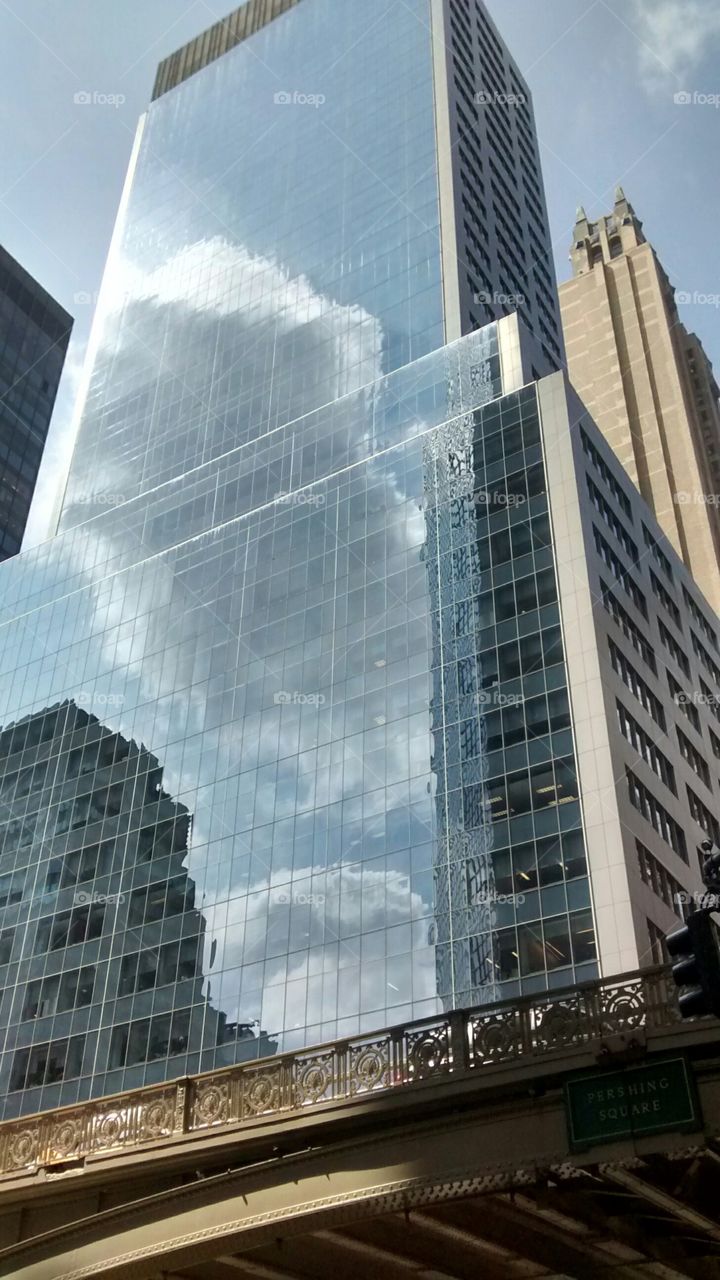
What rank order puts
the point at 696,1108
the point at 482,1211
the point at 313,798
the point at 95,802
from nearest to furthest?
the point at 696,1108 → the point at 482,1211 → the point at 313,798 → the point at 95,802

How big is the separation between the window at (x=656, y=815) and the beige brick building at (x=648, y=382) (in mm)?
50376

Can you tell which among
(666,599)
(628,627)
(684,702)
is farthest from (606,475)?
(684,702)

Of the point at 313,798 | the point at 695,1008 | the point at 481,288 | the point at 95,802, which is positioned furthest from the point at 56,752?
the point at 695,1008

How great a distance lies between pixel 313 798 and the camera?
2532 inches

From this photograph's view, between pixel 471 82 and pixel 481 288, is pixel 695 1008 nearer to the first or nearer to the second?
pixel 481 288

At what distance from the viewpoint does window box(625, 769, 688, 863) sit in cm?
5634

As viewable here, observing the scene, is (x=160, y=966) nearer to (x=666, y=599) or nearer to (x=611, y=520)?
(x=611, y=520)

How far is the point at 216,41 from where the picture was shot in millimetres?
141250

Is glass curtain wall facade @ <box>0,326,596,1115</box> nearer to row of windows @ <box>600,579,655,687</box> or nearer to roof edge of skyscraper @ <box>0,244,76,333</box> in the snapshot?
row of windows @ <box>600,579,655,687</box>

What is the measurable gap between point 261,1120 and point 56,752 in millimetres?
65872

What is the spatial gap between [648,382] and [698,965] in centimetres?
11649

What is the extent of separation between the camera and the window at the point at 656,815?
56.3m

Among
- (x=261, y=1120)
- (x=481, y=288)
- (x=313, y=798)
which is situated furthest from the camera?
(x=481, y=288)

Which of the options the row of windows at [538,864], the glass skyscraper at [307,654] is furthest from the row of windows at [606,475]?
the row of windows at [538,864]
